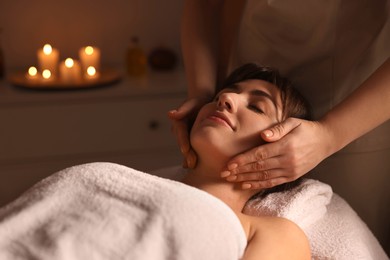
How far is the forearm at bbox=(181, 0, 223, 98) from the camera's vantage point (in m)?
1.61

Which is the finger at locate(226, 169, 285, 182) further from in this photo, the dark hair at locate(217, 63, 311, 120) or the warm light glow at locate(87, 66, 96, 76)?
the warm light glow at locate(87, 66, 96, 76)

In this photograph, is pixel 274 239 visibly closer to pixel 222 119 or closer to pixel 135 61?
pixel 222 119

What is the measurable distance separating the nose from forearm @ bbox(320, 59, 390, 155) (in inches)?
8.3

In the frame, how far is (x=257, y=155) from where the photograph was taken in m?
1.26

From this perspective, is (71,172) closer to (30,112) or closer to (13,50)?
(30,112)

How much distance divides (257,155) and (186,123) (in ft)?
0.98

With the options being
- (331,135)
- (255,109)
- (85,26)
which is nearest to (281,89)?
(255,109)

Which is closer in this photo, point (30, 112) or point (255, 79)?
point (255, 79)

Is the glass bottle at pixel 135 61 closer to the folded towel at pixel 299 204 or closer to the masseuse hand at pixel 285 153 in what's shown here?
the folded towel at pixel 299 204

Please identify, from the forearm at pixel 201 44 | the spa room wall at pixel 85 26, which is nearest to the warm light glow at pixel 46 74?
the spa room wall at pixel 85 26

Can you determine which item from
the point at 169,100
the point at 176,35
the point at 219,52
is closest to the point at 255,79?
the point at 219,52

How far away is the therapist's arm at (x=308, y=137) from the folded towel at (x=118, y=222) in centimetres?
18

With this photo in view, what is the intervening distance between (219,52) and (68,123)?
42.8 inches

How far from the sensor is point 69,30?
2934mm
